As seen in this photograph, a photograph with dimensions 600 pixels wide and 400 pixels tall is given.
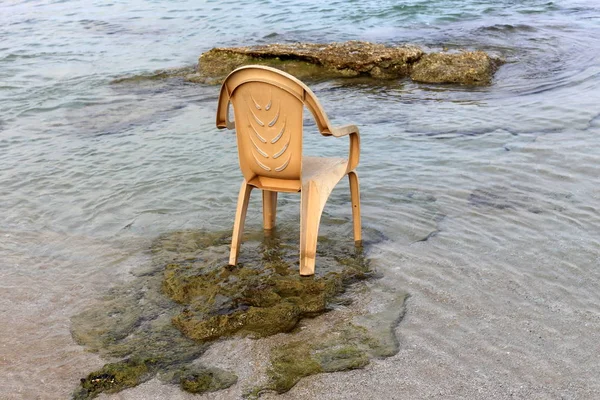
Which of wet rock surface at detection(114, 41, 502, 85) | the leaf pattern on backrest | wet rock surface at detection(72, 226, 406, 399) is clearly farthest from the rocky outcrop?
the leaf pattern on backrest

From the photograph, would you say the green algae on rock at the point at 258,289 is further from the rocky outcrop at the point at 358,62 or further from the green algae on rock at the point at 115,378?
the rocky outcrop at the point at 358,62

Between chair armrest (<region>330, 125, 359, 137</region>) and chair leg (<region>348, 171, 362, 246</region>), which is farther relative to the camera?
chair leg (<region>348, 171, 362, 246</region>)

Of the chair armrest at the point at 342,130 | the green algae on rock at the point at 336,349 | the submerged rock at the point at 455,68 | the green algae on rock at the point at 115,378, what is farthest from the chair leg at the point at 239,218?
the submerged rock at the point at 455,68

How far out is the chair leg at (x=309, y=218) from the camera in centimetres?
418

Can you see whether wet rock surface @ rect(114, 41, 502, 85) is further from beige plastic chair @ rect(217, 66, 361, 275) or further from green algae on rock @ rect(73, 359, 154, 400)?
green algae on rock @ rect(73, 359, 154, 400)

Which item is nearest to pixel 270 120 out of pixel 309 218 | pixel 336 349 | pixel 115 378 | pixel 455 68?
pixel 309 218

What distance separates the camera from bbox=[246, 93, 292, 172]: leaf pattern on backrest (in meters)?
3.97

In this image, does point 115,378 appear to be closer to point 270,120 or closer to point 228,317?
point 228,317

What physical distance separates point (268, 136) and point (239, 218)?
649mm

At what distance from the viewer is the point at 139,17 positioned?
50.9ft

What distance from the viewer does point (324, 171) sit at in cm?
434

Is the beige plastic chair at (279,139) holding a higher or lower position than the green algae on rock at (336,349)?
higher

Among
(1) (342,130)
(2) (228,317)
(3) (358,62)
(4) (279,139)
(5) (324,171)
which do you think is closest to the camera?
(2) (228,317)

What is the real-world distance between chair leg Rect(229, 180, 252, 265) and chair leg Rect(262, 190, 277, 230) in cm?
48
